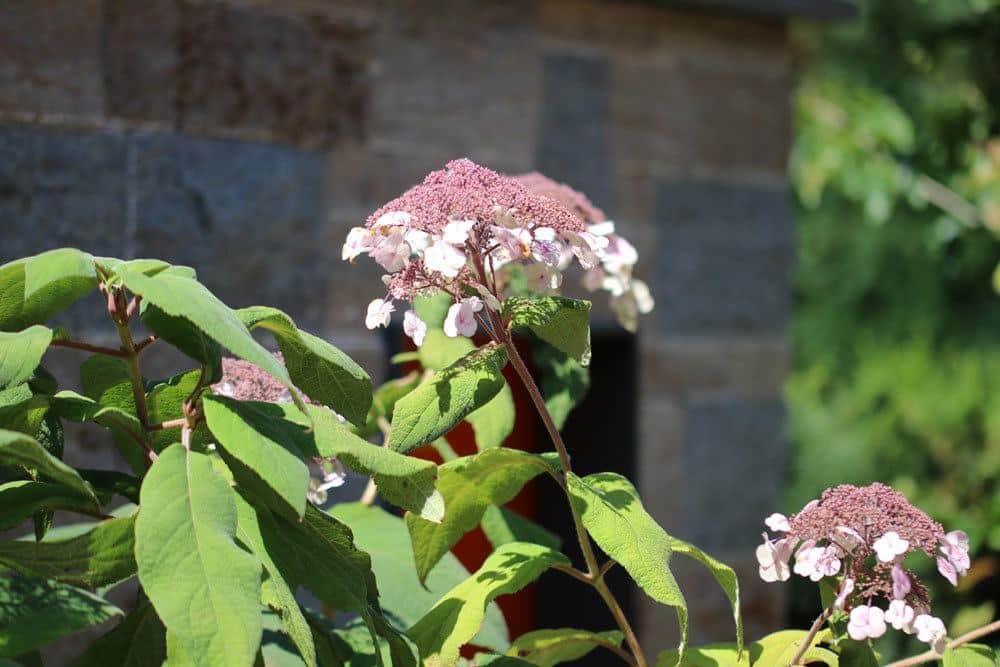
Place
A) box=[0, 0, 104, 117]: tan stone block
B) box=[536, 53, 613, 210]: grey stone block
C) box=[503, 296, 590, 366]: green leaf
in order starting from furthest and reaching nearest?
box=[536, 53, 613, 210]: grey stone block, box=[0, 0, 104, 117]: tan stone block, box=[503, 296, 590, 366]: green leaf

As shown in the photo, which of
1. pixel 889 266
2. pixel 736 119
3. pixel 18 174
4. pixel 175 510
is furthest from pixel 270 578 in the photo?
pixel 889 266

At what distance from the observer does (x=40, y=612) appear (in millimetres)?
657

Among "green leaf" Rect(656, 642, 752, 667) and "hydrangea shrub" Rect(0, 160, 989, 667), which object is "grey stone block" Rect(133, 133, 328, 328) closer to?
"hydrangea shrub" Rect(0, 160, 989, 667)

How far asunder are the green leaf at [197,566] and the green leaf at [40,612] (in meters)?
0.05

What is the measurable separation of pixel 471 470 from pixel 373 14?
0.88m

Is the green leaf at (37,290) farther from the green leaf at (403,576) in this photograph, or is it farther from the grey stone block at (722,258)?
the grey stone block at (722,258)

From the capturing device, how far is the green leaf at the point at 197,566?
0.62 metres

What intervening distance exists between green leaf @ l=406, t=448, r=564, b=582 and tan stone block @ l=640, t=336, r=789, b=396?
36.4 inches

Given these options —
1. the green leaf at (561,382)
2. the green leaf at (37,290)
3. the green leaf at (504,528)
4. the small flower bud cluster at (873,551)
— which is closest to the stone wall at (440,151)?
the green leaf at (561,382)

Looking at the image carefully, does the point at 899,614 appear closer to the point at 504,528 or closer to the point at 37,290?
the point at 504,528

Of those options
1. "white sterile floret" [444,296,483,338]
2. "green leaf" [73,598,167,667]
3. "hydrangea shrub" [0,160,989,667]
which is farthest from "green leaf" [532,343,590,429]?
"green leaf" [73,598,167,667]

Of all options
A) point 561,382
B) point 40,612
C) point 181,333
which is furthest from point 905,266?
point 40,612

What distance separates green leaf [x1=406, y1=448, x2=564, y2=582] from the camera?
827 millimetres

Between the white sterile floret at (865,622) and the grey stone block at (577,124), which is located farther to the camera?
A: the grey stone block at (577,124)
